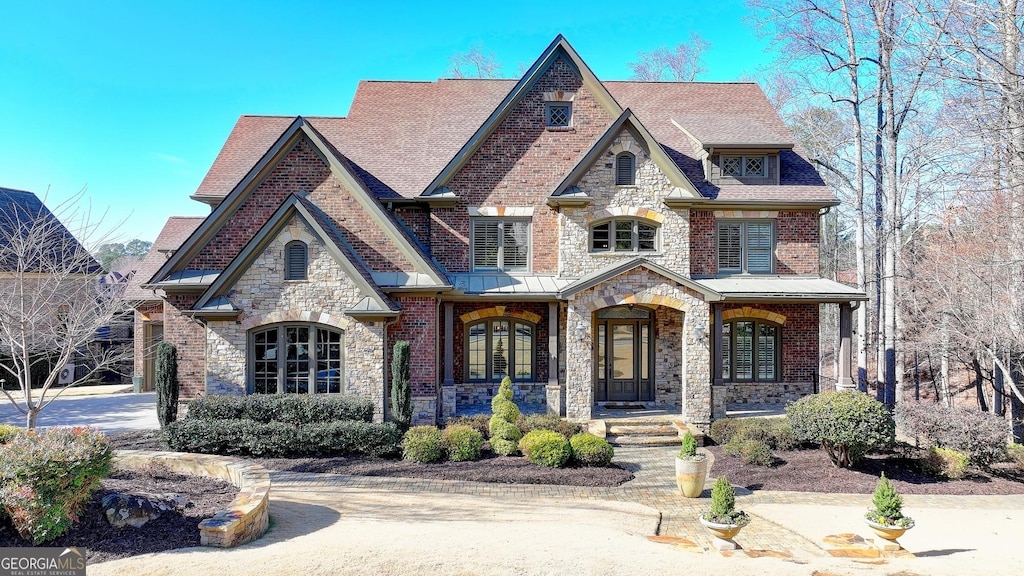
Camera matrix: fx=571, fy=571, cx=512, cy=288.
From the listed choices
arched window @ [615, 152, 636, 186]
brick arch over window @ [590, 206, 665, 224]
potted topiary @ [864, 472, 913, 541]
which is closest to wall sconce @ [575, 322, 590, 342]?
brick arch over window @ [590, 206, 665, 224]

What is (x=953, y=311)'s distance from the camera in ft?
45.0

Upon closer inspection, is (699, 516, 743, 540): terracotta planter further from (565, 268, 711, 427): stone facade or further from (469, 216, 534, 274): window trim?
(469, 216, 534, 274): window trim

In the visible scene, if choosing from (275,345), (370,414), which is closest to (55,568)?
(370,414)

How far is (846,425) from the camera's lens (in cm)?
1124

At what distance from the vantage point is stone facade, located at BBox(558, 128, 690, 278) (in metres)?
16.0

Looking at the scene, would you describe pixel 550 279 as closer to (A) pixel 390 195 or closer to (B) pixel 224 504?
(A) pixel 390 195

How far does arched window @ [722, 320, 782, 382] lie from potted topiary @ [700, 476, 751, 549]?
9.98 m

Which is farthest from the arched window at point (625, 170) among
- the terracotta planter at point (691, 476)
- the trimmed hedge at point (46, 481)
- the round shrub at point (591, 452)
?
the trimmed hedge at point (46, 481)

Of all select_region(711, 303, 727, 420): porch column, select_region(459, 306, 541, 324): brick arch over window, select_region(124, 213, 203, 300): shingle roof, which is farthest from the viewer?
select_region(124, 213, 203, 300): shingle roof

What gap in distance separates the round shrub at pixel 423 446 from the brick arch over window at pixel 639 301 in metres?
5.32

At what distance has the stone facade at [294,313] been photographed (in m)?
13.2

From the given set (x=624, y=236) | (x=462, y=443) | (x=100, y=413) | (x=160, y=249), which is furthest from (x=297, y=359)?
(x=160, y=249)

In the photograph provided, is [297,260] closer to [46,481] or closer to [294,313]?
[294,313]

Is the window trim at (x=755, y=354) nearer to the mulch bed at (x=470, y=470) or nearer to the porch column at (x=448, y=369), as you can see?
the mulch bed at (x=470, y=470)
